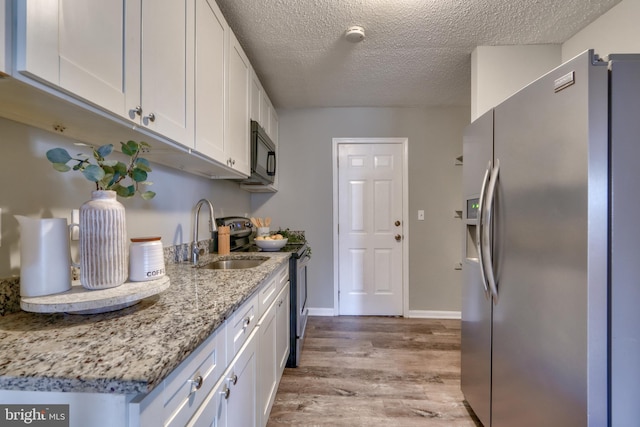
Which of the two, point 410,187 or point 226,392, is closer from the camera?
point 226,392

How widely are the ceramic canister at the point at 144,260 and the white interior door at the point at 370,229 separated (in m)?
2.39

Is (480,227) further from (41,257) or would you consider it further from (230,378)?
(41,257)

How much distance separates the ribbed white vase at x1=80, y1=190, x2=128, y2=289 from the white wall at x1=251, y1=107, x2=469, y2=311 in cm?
239

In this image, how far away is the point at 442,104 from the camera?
3.02 m

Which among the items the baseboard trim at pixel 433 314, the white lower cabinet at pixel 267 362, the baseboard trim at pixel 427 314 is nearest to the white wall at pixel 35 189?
the white lower cabinet at pixel 267 362

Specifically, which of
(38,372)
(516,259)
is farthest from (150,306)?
(516,259)

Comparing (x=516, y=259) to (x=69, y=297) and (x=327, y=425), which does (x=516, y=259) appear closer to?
(x=327, y=425)

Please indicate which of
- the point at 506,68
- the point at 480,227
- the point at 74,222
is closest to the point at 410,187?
the point at 506,68

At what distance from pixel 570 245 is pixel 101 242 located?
4.77 ft

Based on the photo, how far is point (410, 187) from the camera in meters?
3.14

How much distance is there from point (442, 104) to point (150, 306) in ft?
10.4

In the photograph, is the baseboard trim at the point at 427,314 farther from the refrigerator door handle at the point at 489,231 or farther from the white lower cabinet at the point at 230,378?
the refrigerator door handle at the point at 489,231

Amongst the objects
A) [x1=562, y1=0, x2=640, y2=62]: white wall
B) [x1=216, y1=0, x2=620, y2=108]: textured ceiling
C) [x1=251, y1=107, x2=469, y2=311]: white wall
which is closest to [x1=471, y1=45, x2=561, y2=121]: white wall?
[x1=216, y1=0, x2=620, y2=108]: textured ceiling

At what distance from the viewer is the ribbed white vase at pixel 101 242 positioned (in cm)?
80
